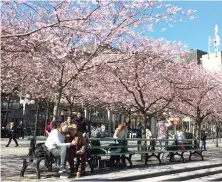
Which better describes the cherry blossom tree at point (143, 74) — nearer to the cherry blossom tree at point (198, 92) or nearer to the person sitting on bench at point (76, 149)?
the cherry blossom tree at point (198, 92)

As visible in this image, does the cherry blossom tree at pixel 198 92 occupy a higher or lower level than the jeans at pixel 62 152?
higher

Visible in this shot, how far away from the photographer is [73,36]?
40.2ft

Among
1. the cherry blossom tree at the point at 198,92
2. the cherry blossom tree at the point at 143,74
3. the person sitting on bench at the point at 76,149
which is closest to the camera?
the person sitting on bench at the point at 76,149

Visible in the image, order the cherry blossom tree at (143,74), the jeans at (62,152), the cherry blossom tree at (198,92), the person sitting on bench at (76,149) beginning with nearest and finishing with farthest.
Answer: the jeans at (62,152) → the person sitting on bench at (76,149) → the cherry blossom tree at (143,74) → the cherry blossom tree at (198,92)

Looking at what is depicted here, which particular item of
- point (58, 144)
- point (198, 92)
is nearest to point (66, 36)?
point (58, 144)

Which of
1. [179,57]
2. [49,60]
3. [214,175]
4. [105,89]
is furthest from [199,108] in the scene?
[49,60]

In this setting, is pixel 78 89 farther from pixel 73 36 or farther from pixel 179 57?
pixel 73 36

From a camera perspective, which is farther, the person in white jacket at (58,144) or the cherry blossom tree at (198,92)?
→ the cherry blossom tree at (198,92)

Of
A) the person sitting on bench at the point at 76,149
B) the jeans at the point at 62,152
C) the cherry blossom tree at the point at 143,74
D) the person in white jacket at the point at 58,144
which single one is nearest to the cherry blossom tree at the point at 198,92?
the cherry blossom tree at the point at 143,74

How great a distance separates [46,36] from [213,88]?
14.4 metres

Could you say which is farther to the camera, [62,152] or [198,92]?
[198,92]

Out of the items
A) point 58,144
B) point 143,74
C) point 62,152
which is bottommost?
point 62,152

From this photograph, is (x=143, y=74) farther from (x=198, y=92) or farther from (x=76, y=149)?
(x=198, y=92)

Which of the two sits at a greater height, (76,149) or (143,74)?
(143,74)
